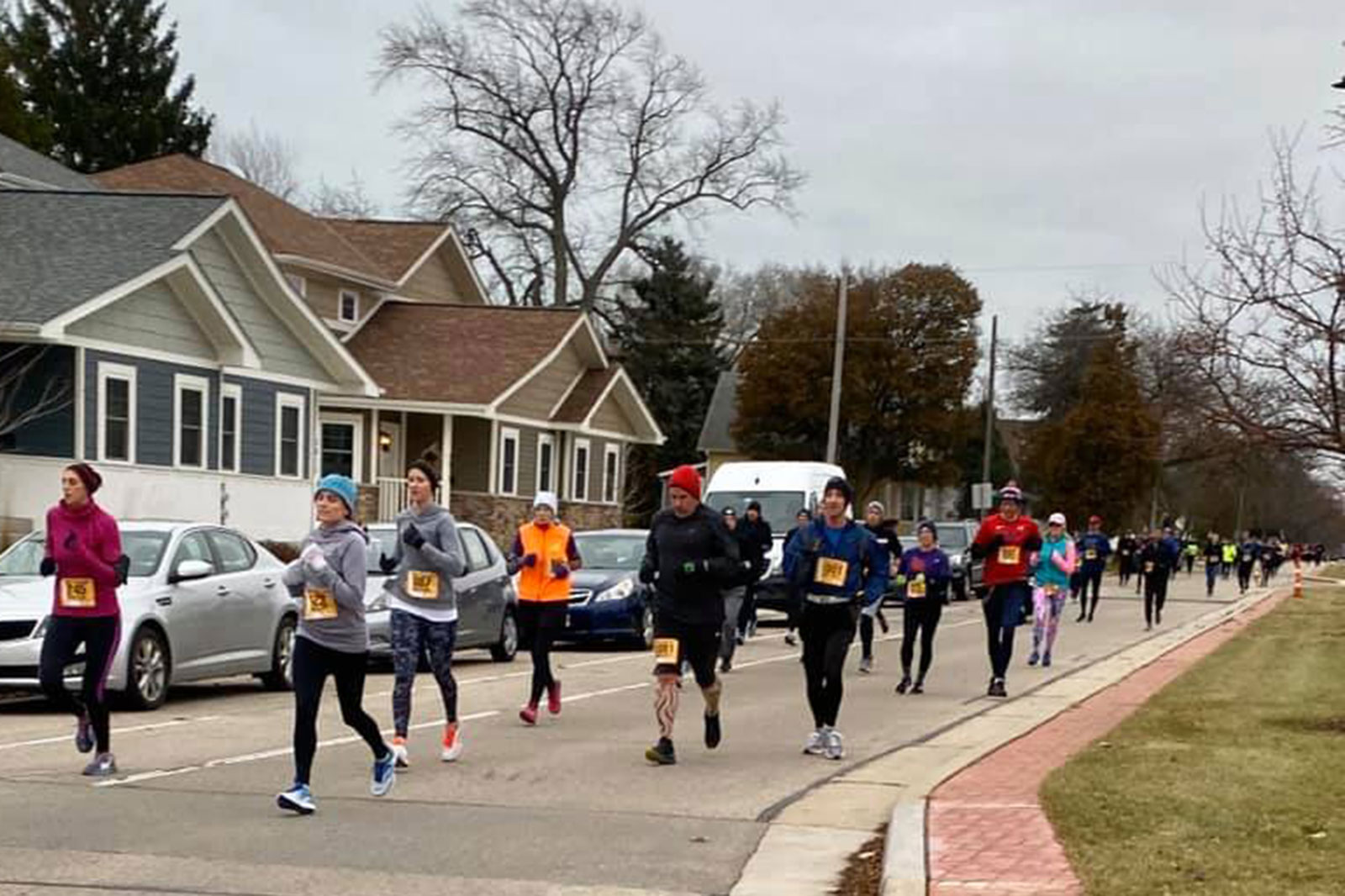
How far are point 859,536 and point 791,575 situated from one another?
548 mm

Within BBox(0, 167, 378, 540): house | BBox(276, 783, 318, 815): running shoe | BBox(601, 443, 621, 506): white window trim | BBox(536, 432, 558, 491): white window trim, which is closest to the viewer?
BBox(276, 783, 318, 815): running shoe

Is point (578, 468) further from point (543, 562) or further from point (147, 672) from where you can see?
point (543, 562)

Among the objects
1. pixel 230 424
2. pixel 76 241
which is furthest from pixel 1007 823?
pixel 230 424

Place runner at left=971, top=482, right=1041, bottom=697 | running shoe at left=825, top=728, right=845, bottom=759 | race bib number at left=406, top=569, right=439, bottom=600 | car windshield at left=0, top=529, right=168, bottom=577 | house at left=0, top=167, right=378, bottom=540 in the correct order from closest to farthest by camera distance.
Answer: race bib number at left=406, top=569, right=439, bottom=600 < running shoe at left=825, top=728, right=845, bottom=759 < car windshield at left=0, top=529, right=168, bottom=577 < runner at left=971, top=482, right=1041, bottom=697 < house at left=0, top=167, right=378, bottom=540

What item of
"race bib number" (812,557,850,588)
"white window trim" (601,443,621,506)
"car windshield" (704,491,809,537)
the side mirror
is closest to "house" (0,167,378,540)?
"car windshield" (704,491,809,537)

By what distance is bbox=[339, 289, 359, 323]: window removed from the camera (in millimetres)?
40469

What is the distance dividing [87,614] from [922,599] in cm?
945

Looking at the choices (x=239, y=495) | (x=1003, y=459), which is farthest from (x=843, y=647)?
(x=1003, y=459)

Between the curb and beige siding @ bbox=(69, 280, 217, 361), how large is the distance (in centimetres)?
1521

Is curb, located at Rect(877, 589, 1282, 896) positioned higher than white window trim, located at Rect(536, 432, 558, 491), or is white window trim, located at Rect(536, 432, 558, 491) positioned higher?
white window trim, located at Rect(536, 432, 558, 491)

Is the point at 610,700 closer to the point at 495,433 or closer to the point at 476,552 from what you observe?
the point at 476,552

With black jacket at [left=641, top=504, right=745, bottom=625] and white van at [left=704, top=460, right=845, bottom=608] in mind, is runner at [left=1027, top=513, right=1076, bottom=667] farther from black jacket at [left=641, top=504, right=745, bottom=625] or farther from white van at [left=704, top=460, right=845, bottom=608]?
black jacket at [left=641, top=504, right=745, bottom=625]

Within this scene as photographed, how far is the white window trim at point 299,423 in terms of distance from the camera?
32.0 meters

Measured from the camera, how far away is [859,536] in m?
12.2
